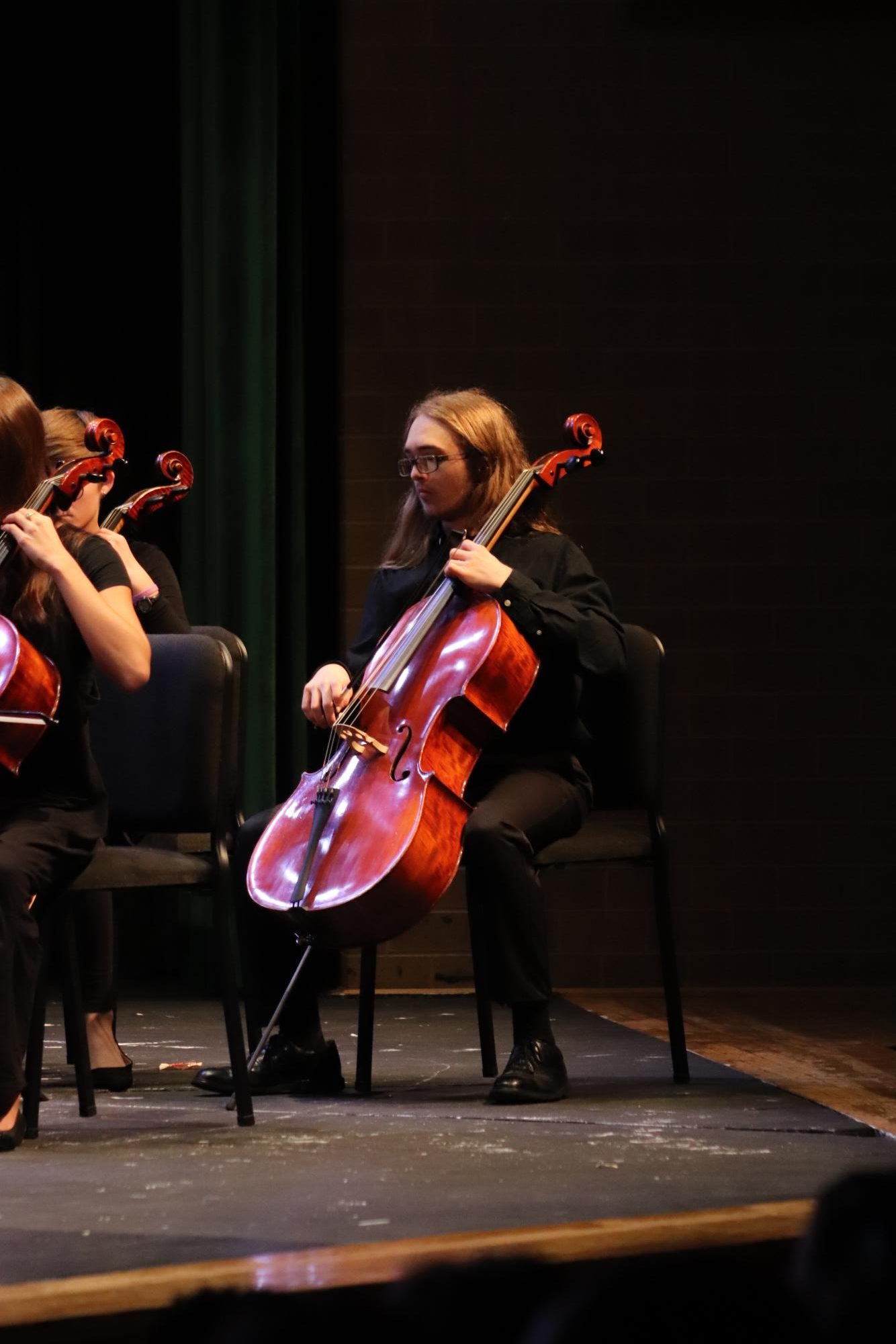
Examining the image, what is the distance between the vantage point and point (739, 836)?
4500mm

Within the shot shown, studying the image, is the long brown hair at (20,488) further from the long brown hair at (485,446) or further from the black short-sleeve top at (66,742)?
the long brown hair at (485,446)

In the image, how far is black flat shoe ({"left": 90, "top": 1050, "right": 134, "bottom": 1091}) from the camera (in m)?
2.88

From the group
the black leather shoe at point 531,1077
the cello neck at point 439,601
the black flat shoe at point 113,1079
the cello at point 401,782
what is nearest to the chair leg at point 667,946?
the black leather shoe at point 531,1077

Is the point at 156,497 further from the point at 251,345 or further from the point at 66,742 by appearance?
the point at 251,345

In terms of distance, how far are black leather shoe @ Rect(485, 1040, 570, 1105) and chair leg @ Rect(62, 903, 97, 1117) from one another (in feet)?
1.84

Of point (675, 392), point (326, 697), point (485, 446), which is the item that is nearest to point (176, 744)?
point (326, 697)

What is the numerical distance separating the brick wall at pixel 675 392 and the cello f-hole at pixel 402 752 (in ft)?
6.33

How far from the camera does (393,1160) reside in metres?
2.17

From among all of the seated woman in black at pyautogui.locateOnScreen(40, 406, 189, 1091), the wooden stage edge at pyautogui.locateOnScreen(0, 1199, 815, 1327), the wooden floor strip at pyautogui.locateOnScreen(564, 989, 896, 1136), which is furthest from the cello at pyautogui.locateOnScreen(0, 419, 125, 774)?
the wooden stage edge at pyautogui.locateOnScreen(0, 1199, 815, 1327)

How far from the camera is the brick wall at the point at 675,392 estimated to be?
4488mm

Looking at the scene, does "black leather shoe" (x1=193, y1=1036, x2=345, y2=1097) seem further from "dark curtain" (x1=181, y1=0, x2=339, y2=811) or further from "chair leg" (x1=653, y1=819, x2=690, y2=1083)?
"dark curtain" (x1=181, y1=0, x2=339, y2=811)

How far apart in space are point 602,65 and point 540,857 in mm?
2472

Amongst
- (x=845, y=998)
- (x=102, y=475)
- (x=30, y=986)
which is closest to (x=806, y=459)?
(x=845, y=998)

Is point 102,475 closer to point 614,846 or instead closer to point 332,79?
point 614,846
